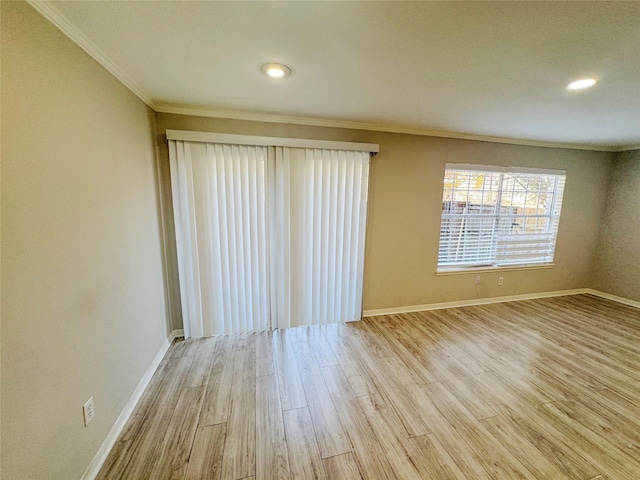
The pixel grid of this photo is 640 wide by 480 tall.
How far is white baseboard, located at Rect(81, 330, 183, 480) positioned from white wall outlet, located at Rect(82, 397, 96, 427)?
0.74ft

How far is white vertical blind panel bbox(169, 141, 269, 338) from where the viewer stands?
8.00ft

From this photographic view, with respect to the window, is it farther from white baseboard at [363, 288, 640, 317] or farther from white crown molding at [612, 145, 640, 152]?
white crown molding at [612, 145, 640, 152]

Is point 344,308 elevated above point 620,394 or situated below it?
above

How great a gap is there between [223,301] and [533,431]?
2.70 metres

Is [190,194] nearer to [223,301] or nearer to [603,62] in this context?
[223,301]

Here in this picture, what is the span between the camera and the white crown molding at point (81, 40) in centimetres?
106

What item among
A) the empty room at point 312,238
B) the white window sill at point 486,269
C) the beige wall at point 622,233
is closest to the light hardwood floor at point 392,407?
the empty room at point 312,238

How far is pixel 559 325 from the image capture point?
3.07 metres

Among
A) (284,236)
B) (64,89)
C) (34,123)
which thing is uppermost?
(64,89)

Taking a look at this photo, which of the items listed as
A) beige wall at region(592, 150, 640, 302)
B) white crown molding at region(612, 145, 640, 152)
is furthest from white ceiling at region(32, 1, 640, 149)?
beige wall at region(592, 150, 640, 302)

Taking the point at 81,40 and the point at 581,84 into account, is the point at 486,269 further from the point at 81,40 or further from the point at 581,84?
the point at 81,40

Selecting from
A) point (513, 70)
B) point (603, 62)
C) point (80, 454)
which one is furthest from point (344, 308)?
point (603, 62)

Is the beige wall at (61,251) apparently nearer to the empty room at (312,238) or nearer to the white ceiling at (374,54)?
the empty room at (312,238)

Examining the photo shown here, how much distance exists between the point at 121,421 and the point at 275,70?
2451 millimetres
